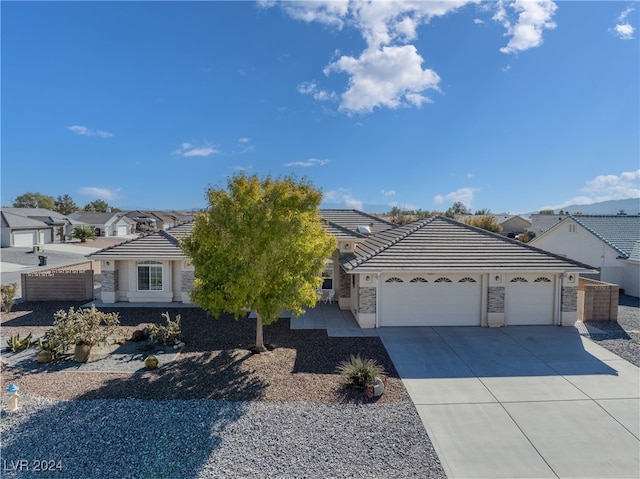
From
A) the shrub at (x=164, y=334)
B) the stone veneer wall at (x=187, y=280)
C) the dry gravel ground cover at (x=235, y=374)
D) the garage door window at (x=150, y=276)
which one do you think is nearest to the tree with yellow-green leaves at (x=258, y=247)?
Answer: the dry gravel ground cover at (x=235, y=374)

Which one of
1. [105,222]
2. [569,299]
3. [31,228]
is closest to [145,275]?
[569,299]

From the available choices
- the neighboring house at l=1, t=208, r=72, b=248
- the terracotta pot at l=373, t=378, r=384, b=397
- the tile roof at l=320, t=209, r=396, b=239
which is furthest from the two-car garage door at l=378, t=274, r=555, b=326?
the neighboring house at l=1, t=208, r=72, b=248

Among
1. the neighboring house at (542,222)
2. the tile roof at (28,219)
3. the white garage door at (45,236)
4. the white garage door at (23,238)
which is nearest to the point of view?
the white garage door at (23,238)

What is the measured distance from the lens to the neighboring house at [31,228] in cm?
4044

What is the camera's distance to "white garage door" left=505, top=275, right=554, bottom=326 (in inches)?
557

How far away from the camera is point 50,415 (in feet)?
24.4

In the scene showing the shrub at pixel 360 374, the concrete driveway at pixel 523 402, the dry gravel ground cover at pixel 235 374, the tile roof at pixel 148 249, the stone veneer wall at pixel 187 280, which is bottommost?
the concrete driveway at pixel 523 402

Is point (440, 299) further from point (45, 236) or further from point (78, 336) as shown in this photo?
point (45, 236)

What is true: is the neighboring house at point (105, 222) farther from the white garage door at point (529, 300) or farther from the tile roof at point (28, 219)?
the white garage door at point (529, 300)

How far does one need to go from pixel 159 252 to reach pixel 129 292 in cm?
260

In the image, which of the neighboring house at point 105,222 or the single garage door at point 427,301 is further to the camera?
the neighboring house at point 105,222

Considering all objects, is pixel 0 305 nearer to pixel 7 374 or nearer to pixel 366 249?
pixel 7 374

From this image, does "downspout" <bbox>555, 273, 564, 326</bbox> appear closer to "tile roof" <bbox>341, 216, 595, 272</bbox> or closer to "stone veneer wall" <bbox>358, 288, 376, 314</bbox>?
"tile roof" <bbox>341, 216, 595, 272</bbox>

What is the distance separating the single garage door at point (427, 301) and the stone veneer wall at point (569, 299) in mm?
3470
